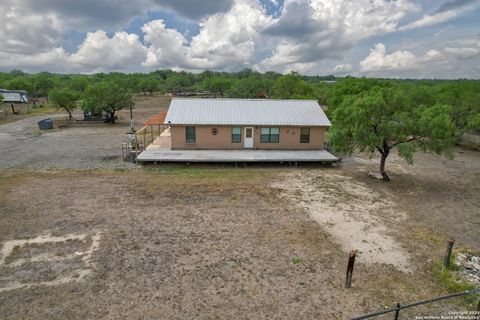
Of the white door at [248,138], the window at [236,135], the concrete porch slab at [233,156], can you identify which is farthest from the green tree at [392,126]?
the window at [236,135]

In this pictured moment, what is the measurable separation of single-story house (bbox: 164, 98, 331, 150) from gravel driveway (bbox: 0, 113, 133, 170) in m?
4.25

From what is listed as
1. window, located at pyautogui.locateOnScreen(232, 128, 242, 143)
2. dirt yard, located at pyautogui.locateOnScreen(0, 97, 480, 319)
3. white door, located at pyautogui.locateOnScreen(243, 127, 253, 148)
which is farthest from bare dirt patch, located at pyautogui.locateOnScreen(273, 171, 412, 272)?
window, located at pyautogui.locateOnScreen(232, 128, 242, 143)

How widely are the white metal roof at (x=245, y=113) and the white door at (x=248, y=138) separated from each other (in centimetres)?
58

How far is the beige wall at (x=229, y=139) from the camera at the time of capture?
18.2 meters

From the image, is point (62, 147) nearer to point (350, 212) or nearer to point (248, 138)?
point (248, 138)

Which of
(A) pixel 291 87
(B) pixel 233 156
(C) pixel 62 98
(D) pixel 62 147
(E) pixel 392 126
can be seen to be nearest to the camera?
(E) pixel 392 126

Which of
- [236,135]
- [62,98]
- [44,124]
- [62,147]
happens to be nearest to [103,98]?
[62,98]

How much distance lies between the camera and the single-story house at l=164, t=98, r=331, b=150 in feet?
59.4

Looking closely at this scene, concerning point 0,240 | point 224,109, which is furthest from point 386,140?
point 0,240

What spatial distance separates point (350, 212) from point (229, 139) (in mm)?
9672

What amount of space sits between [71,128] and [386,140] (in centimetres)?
2856

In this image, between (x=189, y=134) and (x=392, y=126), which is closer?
(x=392, y=126)

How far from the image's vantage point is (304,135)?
18938 millimetres

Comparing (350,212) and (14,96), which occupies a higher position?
(14,96)
